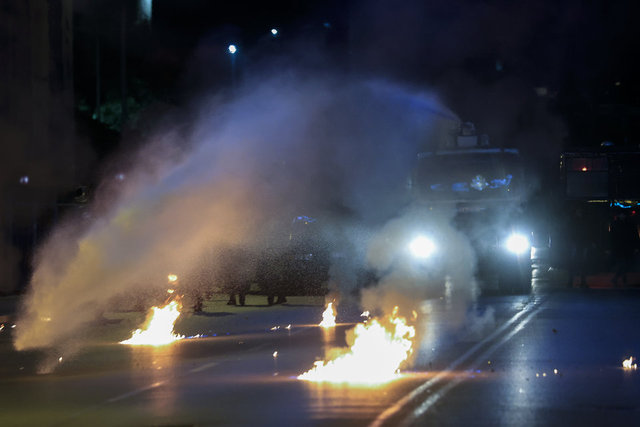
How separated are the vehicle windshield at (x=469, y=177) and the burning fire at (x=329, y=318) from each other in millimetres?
5273

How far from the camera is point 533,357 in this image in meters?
12.3

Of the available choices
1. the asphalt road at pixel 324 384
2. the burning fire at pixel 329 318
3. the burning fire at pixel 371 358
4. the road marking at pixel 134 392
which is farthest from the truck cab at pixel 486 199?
the road marking at pixel 134 392

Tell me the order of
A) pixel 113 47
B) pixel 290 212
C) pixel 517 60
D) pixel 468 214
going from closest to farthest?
pixel 468 214 < pixel 290 212 < pixel 517 60 < pixel 113 47

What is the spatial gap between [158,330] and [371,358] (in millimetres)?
5386

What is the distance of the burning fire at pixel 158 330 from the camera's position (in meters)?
15.3

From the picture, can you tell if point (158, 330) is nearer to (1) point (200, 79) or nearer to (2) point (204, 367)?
(2) point (204, 367)

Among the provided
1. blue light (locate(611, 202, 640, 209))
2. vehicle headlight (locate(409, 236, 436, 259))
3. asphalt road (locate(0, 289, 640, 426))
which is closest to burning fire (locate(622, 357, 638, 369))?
asphalt road (locate(0, 289, 640, 426))

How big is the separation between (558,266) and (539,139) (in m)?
4.60

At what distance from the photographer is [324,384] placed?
1036cm

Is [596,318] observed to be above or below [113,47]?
below

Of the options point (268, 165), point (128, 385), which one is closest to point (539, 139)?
point (268, 165)

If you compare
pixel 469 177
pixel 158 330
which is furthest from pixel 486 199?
pixel 158 330

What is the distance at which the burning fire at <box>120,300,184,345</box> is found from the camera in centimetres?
1530

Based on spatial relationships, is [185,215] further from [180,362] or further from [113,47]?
[113,47]
